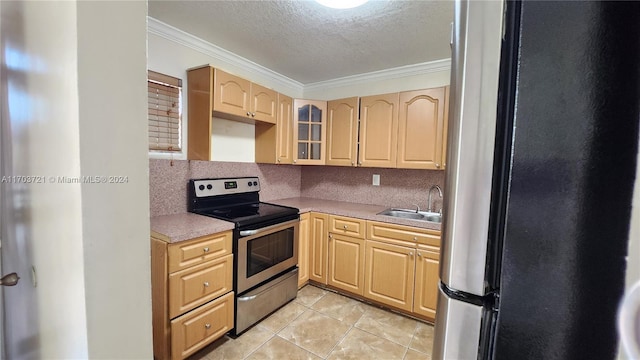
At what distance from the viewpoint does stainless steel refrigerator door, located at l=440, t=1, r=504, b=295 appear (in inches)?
Answer: 15.1

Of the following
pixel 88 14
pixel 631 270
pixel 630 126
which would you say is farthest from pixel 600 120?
pixel 88 14

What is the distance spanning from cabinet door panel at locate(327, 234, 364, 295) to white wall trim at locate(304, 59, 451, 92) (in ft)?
5.62

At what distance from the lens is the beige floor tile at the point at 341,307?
7.46ft

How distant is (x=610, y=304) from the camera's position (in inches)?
12.7

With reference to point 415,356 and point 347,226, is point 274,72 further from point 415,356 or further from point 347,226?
point 415,356

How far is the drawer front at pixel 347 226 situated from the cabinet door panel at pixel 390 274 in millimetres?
122

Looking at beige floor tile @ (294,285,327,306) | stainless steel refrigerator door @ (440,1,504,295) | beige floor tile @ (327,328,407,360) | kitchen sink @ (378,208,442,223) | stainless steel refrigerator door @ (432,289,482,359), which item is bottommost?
beige floor tile @ (327,328,407,360)

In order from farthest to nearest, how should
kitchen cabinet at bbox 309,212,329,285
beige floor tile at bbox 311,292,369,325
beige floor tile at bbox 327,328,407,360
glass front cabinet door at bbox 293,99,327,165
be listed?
glass front cabinet door at bbox 293,99,327,165 < kitchen cabinet at bbox 309,212,329,285 < beige floor tile at bbox 311,292,369,325 < beige floor tile at bbox 327,328,407,360

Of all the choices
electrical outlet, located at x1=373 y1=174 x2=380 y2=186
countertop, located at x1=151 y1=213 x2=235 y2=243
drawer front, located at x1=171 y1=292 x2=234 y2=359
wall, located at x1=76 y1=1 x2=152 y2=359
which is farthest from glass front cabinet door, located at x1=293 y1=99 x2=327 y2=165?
wall, located at x1=76 y1=1 x2=152 y2=359

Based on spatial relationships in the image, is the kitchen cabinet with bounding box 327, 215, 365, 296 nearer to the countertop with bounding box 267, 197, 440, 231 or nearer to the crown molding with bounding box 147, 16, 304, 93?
the countertop with bounding box 267, 197, 440, 231

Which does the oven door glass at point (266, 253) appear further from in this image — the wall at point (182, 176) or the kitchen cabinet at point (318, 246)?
the wall at point (182, 176)

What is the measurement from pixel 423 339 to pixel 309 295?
3.50 ft

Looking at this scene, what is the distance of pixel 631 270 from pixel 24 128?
1475 mm

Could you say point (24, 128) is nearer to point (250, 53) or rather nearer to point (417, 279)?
point (250, 53)
